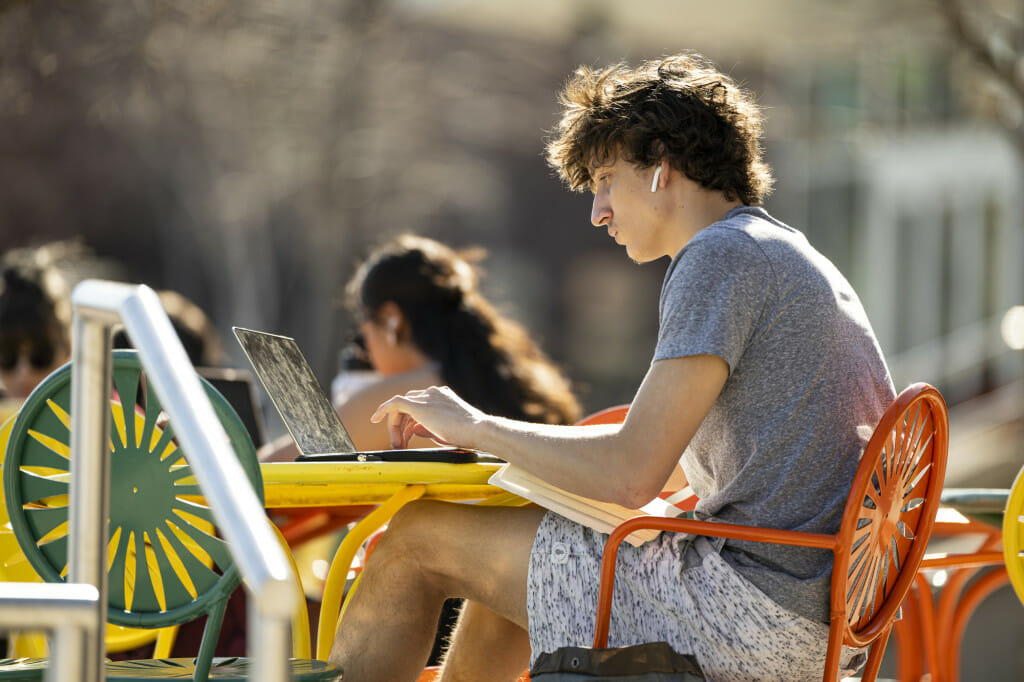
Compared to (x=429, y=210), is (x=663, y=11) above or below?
above

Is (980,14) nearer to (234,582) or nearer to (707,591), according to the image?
(707,591)

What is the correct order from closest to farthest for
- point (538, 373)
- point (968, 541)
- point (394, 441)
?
point (394, 441) < point (968, 541) < point (538, 373)

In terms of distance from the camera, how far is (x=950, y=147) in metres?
15.6

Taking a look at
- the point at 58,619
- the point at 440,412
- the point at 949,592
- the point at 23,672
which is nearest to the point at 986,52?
the point at 949,592

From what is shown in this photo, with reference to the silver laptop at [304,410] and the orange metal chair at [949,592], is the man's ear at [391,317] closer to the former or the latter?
the silver laptop at [304,410]

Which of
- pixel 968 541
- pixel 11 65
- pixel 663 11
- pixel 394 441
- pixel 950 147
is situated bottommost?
pixel 968 541

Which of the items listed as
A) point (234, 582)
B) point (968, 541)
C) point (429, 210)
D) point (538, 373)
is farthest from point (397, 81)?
point (234, 582)

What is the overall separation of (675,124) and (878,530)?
2.70 ft

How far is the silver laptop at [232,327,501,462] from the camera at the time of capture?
2330mm

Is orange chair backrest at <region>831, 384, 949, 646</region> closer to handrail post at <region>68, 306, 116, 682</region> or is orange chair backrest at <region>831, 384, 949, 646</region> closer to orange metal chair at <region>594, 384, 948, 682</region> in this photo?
orange metal chair at <region>594, 384, 948, 682</region>

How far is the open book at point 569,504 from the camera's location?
6.97 ft

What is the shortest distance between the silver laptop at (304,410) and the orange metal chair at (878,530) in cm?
47

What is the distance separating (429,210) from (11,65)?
380 inches

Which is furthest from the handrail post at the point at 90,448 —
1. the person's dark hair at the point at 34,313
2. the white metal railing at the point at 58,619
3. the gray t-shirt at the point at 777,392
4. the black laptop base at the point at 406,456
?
the person's dark hair at the point at 34,313
